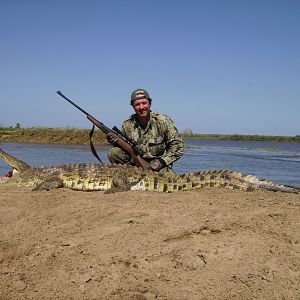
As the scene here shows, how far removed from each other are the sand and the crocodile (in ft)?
3.73

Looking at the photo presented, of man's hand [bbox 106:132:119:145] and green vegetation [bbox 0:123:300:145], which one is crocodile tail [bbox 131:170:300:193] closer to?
man's hand [bbox 106:132:119:145]

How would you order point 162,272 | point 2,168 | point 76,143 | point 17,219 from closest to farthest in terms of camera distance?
point 162,272 < point 17,219 < point 2,168 < point 76,143

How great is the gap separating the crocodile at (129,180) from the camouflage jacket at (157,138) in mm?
852

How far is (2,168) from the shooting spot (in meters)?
12.1

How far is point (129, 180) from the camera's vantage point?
679cm

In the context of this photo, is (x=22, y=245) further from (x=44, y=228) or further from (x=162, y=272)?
(x=162, y=272)

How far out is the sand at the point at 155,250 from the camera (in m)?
3.20

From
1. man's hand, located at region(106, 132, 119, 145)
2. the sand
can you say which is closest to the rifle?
man's hand, located at region(106, 132, 119, 145)

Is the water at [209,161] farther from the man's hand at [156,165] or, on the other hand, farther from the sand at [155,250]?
the sand at [155,250]

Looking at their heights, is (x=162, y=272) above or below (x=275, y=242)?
below

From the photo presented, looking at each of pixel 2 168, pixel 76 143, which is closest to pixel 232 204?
pixel 2 168

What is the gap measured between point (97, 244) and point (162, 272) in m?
0.84

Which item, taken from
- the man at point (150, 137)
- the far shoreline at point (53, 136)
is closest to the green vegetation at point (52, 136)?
the far shoreline at point (53, 136)

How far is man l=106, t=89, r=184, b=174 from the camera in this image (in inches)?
290
